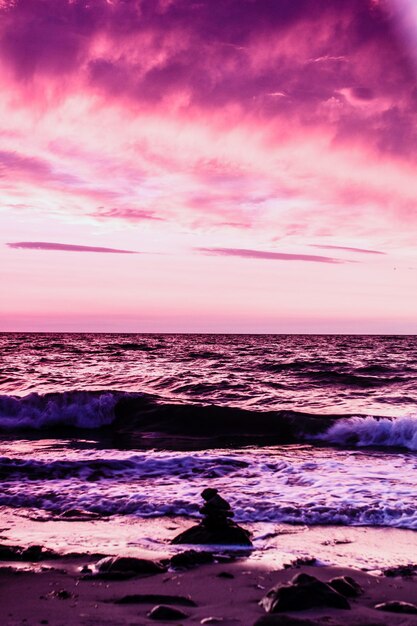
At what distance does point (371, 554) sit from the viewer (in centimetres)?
655

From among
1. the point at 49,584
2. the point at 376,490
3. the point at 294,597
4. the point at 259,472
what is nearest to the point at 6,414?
the point at 259,472

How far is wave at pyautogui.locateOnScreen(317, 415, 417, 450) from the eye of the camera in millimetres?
15305

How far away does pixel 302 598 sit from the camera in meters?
4.77

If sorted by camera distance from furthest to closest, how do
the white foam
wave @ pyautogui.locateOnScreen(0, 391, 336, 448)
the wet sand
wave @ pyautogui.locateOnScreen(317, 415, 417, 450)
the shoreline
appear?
wave @ pyautogui.locateOnScreen(0, 391, 336, 448) → wave @ pyautogui.locateOnScreen(317, 415, 417, 450) → the white foam → the shoreline → the wet sand

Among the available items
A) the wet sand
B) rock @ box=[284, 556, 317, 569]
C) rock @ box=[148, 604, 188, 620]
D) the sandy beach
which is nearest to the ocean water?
the sandy beach

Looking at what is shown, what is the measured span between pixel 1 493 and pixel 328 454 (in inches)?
282

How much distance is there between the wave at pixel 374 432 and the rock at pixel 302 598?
10.4 m

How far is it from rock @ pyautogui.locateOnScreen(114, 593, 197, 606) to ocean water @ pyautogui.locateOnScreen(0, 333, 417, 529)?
9.42 ft

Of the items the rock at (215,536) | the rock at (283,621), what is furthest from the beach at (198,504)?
the rock at (215,536)

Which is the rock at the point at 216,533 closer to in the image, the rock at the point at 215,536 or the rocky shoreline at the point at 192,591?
the rock at the point at 215,536

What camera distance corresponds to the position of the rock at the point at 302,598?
474cm

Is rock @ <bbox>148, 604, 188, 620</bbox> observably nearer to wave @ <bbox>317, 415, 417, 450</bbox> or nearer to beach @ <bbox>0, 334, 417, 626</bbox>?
beach @ <bbox>0, 334, 417, 626</bbox>

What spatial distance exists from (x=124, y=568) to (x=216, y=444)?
32.5 feet

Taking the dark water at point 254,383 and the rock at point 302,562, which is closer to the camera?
the rock at point 302,562
